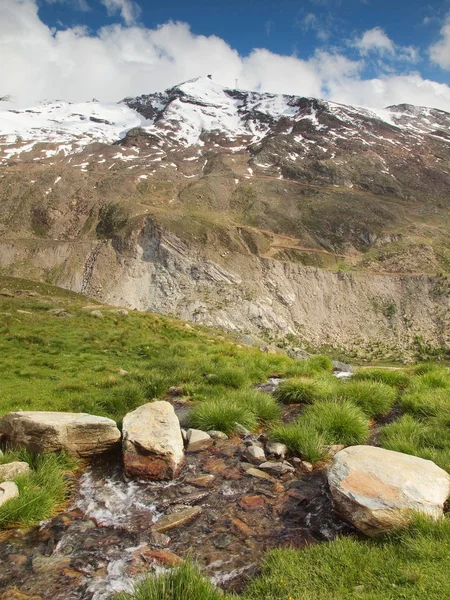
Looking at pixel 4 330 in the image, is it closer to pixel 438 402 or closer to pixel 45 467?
pixel 45 467

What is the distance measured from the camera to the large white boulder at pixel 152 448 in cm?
762

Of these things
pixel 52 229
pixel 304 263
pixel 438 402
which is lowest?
pixel 438 402

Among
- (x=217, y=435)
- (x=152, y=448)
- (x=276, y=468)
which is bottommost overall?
(x=276, y=468)

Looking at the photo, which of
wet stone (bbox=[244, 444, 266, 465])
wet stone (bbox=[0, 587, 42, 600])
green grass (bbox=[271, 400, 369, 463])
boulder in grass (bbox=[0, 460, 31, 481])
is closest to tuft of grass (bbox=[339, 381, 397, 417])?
green grass (bbox=[271, 400, 369, 463])

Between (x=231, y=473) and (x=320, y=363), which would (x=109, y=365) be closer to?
(x=320, y=363)

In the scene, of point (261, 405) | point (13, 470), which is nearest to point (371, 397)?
point (261, 405)

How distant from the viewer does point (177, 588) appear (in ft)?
13.3

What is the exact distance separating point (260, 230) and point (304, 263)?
59.5 feet

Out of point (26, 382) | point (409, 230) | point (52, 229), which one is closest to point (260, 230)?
point (409, 230)

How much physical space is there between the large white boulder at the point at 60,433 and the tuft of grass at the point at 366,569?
181 inches

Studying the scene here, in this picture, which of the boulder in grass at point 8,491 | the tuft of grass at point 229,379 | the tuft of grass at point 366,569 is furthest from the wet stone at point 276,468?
the tuft of grass at point 229,379

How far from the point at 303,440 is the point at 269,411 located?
2225 millimetres

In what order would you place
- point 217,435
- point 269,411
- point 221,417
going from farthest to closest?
point 269,411
point 221,417
point 217,435

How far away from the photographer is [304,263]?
342 feet
